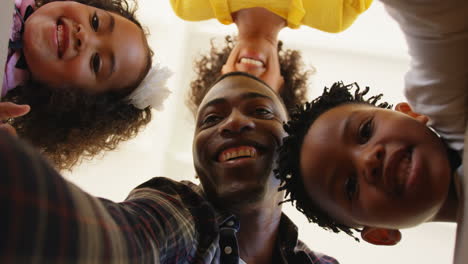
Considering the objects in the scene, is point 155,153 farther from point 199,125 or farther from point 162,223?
point 162,223

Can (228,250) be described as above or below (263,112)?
below

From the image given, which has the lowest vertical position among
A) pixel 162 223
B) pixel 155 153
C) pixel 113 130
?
pixel 155 153

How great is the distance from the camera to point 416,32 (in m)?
0.67

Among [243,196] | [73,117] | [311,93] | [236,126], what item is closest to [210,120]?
[236,126]

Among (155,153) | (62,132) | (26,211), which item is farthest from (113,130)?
(26,211)

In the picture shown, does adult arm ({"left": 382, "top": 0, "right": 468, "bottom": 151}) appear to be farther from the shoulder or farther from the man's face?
the shoulder

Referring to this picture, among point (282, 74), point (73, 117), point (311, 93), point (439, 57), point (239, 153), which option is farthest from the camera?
point (311, 93)

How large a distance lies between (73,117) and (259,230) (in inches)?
23.4

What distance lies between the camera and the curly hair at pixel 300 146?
2.89 ft

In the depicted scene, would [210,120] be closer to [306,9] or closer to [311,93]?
[306,9]

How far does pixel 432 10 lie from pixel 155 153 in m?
1.47

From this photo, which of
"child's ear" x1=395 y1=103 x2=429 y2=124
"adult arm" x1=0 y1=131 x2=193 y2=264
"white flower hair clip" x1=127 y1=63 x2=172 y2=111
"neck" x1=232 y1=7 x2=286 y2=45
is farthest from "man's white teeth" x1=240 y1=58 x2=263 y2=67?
"adult arm" x1=0 y1=131 x2=193 y2=264

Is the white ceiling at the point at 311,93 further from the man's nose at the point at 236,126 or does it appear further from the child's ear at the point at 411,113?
the child's ear at the point at 411,113

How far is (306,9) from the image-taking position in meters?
1.31
